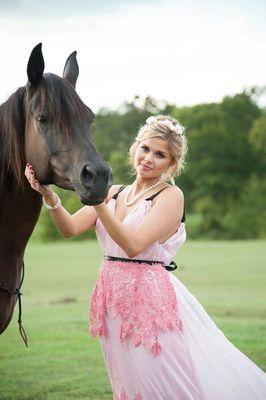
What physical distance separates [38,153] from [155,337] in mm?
1032

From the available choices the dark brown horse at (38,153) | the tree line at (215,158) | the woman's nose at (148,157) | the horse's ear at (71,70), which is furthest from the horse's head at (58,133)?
the tree line at (215,158)

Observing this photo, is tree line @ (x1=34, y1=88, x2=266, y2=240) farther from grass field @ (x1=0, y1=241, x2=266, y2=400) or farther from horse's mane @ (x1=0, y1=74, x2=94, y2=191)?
horse's mane @ (x1=0, y1=74, x2=94, y2=191)

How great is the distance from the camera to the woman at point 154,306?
2910 mm

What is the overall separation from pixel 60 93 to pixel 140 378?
1.39 metres

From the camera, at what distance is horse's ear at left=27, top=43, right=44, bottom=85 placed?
102 inches

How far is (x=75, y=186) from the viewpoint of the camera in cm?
247

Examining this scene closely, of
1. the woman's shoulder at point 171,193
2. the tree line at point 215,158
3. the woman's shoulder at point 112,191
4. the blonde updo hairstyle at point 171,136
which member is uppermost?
the blonde updo hairstyle at point 171,136

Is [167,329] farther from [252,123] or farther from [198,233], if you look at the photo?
[252,123]

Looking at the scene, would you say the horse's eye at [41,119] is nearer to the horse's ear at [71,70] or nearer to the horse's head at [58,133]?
the horse's head at [58,133]

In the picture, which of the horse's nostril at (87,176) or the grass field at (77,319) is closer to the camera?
the horse's nostril at (87,176)

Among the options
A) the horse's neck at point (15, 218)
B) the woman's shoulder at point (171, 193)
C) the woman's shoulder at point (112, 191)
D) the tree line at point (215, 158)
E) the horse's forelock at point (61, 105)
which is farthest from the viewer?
the tree line at point (215, 158)

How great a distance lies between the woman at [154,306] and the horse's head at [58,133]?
0.23 meters

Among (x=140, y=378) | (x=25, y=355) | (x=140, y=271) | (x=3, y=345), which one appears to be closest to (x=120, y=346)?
(x=140, y=378)
